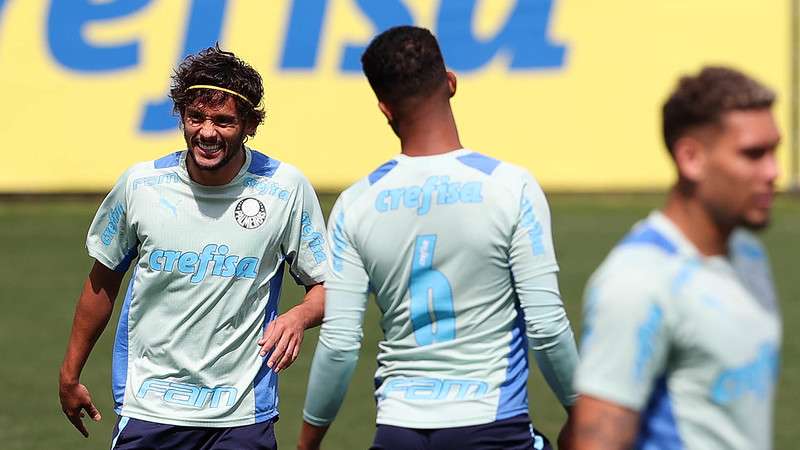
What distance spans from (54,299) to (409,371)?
32.0 ft

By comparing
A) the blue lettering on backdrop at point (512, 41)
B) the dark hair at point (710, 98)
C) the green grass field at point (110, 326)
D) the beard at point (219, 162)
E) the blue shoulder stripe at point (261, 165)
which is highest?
the dark hair at point (710, 98)

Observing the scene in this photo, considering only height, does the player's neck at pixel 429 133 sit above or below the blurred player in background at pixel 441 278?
above

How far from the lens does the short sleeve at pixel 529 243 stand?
4.72 m

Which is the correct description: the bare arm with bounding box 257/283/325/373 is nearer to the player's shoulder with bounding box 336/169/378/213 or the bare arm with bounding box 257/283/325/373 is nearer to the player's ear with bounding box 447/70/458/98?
the player's shoulder with bounding box 336/169/378/213

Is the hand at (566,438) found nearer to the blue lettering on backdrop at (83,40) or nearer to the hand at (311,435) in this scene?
the hand at (311,435)

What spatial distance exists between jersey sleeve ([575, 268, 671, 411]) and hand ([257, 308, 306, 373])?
86.5 inches

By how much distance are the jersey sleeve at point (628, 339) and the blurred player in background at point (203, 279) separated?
2.22m

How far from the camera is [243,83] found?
19.1 ft

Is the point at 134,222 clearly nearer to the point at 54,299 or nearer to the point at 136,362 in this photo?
the point at 136,362

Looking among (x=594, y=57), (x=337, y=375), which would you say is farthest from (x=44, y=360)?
(x=594, y=57)

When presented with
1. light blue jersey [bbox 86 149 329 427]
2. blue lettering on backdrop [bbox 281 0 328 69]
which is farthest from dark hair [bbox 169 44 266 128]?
blue lettering on backdrop [bbox 281 0 328 69]

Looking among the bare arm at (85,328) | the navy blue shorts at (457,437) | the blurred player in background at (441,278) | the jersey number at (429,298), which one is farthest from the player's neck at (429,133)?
the bare arm at (85,328)

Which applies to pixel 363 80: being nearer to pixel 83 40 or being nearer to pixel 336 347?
pixel 83 40

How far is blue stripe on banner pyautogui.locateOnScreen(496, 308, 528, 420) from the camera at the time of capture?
15.7 ft
